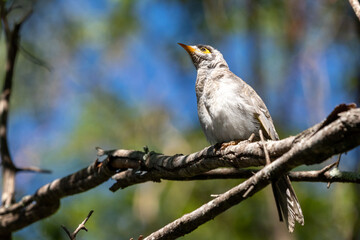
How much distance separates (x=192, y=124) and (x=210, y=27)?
8.69 feet

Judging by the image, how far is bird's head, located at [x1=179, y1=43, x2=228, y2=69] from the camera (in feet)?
22.4

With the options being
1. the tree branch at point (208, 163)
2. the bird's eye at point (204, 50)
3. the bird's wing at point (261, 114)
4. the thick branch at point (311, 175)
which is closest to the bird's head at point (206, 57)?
the bird's eye at point (204, 50)

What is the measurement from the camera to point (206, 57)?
698 cm

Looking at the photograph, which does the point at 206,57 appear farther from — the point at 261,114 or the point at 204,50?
the point at 261,114

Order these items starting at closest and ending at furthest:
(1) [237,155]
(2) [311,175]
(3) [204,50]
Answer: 1. (1) [237,155]
2. (2) [311,175]
3. (3) [204,50]

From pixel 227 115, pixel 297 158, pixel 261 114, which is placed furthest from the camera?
pixel 261 114

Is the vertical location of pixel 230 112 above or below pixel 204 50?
below

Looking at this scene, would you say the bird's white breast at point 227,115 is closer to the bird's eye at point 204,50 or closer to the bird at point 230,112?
the bird at point 230,112

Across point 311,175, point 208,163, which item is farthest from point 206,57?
point 311,175

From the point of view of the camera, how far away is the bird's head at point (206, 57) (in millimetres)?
6836

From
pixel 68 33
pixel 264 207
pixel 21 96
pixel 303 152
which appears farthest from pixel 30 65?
pixel 303 152

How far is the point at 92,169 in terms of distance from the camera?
5117mm

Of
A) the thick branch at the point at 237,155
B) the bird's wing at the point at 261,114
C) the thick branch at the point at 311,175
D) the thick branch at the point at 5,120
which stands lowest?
the thick branch at the point at 311,175

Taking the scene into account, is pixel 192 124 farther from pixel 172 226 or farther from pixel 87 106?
pixel 172 226
